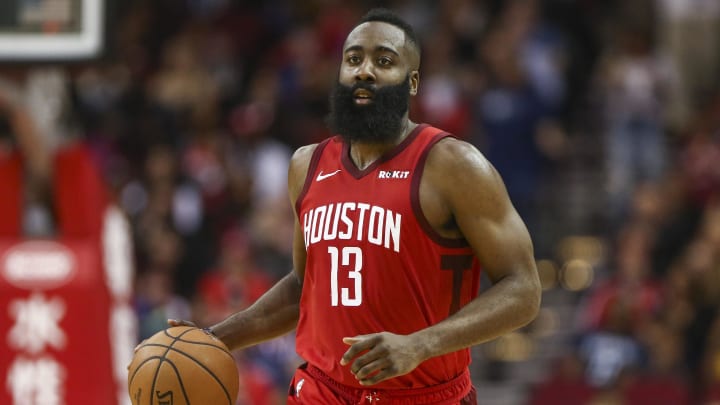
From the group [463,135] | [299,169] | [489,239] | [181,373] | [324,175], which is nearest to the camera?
[489,239]

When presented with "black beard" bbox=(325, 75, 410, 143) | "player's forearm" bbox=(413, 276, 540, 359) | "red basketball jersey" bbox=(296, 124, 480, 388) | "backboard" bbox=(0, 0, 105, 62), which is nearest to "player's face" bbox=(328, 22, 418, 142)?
"black beard" bbox=(325, 75, 410, 143)

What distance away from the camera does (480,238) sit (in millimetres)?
4574

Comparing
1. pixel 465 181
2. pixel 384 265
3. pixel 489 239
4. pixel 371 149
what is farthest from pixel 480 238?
pixel 371 149

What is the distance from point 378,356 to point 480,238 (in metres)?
0.66

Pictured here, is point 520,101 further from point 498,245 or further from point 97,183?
point 498,245

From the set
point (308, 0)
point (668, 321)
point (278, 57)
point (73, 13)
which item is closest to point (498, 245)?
point (73, 13)

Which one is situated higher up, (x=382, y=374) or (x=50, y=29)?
(x=50, y=29)

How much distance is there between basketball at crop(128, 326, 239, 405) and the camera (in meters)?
4.66

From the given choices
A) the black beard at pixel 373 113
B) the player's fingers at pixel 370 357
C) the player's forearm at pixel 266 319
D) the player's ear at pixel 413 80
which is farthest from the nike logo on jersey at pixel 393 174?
the player's fingers at pixel 370 357

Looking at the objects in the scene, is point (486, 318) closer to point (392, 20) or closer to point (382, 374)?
point (382, 374)

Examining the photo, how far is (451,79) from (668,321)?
4021 mm

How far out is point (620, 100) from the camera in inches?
543

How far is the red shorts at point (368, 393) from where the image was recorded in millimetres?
4699

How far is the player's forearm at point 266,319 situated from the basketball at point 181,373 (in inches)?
10.6
